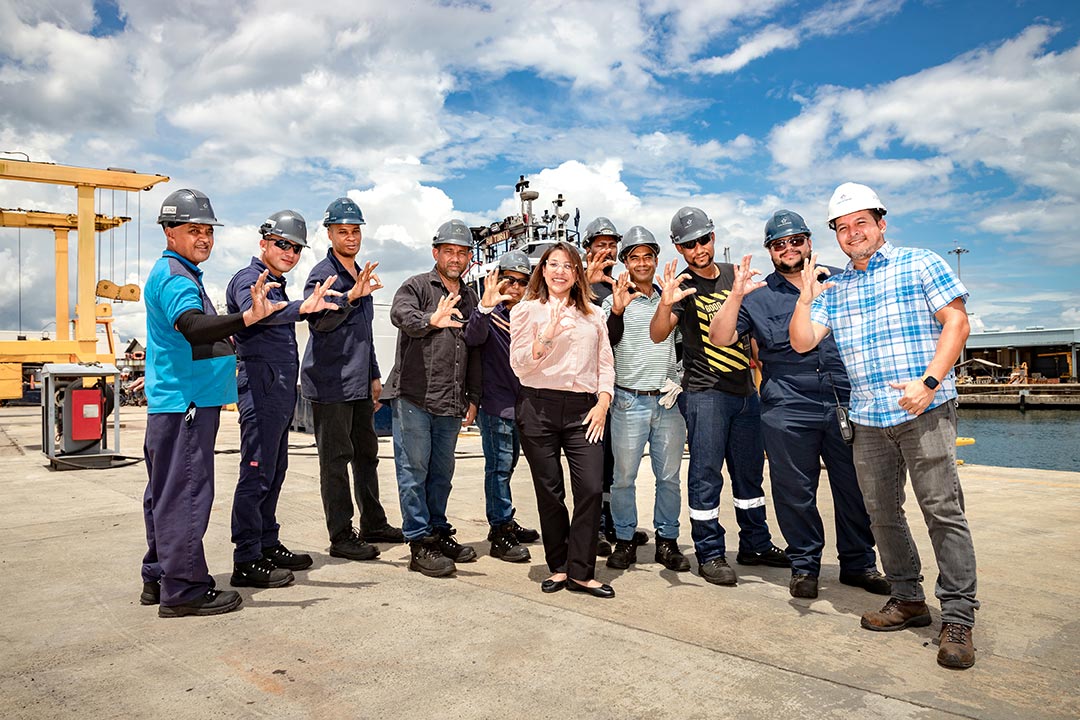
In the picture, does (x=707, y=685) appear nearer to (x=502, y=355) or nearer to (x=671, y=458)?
(x=671, y=458)

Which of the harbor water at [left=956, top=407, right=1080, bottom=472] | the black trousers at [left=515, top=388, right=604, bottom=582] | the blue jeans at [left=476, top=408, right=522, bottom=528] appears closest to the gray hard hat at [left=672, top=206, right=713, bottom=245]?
the black trousers at [left=515, top=388, right=604, bottom=582]

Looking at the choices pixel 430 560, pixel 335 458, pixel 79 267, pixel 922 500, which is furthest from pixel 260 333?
pixel 79 267

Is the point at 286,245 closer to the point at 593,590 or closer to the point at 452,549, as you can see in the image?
the point at 452,549

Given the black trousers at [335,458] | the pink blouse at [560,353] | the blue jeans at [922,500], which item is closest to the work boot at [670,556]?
the pink blouse at [560,353]

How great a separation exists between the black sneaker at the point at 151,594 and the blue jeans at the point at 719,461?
9.07 ft

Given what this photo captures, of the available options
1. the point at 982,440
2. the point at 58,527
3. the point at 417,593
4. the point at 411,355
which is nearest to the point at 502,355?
the point at 411,355

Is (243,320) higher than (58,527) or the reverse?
higher

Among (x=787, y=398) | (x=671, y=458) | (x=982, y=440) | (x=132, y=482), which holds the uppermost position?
(x=787, y=398)

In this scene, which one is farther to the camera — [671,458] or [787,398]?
[671,458]

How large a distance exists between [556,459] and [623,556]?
782 mm

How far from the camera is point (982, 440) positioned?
3509 cm

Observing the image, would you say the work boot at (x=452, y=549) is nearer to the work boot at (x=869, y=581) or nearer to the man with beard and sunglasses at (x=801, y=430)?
the man with beard and sunglasses at (x=801, y=430)

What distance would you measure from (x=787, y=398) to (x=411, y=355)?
2.12 meters

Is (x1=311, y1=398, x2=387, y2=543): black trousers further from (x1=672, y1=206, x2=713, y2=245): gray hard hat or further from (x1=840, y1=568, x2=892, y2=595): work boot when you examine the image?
(x1=840, y1=568, x2=892, y2=595): work boot
